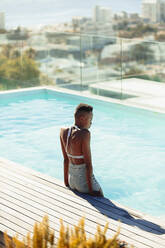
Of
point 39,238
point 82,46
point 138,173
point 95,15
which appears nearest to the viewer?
point 39,238

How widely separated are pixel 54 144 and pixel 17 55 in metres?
5.00

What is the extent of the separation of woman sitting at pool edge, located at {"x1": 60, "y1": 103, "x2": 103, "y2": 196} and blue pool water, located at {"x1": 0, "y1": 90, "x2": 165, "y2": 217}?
4.59ft

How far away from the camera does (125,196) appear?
5.00 m

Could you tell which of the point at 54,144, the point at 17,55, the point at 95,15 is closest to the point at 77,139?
the point at 54,144

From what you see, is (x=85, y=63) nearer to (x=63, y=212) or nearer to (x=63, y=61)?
(x=63, y=61)

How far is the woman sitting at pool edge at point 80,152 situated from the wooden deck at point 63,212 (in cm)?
9

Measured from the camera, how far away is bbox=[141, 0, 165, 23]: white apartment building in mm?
58562

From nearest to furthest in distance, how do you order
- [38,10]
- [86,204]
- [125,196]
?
[86,204] < [125,196] < [38,10]

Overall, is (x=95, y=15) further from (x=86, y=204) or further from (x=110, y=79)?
(x=86, y=204)

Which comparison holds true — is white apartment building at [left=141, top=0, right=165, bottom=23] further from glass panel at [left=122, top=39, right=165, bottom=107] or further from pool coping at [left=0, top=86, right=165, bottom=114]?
glass panel at [left=122, top=39, right=165, bottom=107]

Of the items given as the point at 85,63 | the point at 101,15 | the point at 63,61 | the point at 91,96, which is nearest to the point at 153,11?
the point at 101,15

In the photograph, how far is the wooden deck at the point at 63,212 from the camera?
9.59ft

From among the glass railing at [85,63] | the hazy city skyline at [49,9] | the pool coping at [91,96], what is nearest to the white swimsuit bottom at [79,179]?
the pool coping at [91,96]

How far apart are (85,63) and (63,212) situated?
6.72 metres
